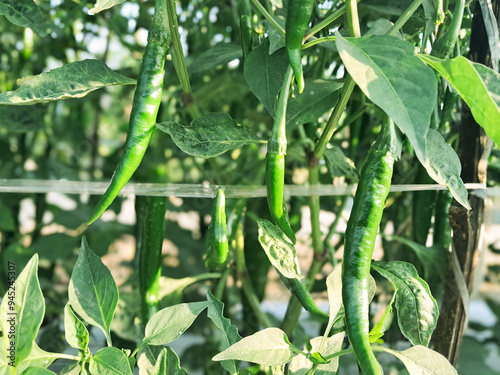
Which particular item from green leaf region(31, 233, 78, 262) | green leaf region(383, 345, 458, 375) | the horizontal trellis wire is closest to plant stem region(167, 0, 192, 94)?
the horizontal trellis wire

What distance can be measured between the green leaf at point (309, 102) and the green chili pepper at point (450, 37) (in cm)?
10

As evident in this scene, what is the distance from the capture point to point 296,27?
1.17ft

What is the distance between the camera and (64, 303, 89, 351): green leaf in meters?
0.45

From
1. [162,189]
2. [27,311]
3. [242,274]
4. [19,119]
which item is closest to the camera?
[27,311]

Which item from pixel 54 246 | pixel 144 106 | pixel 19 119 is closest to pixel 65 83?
pixel 144 106

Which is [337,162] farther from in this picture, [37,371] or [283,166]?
[37,371]

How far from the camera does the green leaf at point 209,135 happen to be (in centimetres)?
42

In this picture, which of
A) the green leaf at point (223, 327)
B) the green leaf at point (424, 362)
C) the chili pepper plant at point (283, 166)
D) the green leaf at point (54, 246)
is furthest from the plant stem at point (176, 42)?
the green leaf at point (54, 246)

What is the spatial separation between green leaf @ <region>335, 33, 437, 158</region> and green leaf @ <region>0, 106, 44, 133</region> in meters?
0.59

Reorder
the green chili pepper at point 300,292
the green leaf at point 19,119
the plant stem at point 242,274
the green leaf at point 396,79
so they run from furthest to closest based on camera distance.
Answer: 1. the green leaf at point 19,119
2. the plant stem at point 242,274
3. the green chili pepper at point 300,292
4. the green leaf at point 396,79

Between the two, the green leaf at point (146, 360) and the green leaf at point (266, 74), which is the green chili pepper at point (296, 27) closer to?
the green leaf at point (266, 74)

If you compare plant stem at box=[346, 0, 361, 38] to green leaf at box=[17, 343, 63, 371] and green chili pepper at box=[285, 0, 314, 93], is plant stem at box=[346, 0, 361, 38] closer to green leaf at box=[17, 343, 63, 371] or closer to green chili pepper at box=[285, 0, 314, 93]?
green chili pepper at box=[285, 0, 314, 93]

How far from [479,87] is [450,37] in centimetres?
10

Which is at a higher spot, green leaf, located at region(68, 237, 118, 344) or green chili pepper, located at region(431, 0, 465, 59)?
green chili pepper, located at region(431, 0, 465, 59)
